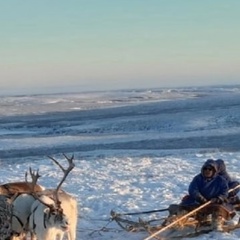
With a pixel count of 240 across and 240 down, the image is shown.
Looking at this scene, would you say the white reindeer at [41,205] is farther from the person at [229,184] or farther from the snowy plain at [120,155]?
the person at [229,184]

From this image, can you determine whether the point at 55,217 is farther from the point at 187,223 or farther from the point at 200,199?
the point at 200,199

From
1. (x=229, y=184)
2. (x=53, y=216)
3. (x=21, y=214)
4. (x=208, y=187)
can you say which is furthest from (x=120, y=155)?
(x=53, y=216)

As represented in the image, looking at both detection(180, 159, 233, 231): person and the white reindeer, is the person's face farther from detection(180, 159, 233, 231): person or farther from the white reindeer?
the white reindeer

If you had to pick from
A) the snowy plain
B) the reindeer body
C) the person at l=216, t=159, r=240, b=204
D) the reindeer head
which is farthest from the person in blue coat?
the reindeer head

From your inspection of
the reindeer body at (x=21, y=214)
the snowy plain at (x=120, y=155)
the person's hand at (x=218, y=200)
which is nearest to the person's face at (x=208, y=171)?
the person's hand at (x=218, y=200)

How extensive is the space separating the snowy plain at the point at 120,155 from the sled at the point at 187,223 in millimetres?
132

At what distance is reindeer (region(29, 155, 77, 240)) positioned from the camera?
5707mm

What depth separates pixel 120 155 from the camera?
16359 mm

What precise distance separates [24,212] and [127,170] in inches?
292

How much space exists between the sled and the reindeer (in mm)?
1641

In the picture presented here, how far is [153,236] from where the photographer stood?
22.6ft

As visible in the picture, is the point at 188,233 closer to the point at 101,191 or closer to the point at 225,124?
the point at 101,191

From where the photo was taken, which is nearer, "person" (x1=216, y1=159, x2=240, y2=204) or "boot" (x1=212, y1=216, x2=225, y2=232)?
"boot" (x1=212, y1=216, x2=225, y2=232)

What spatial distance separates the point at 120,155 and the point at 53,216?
10688 millimetres
